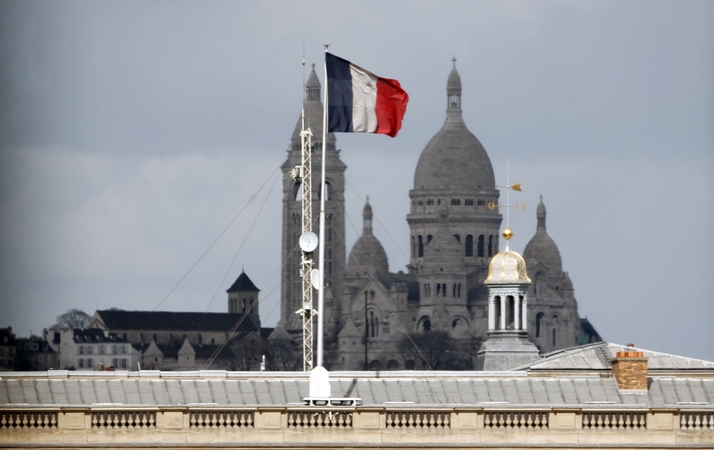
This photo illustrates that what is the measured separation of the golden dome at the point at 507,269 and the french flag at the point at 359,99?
98.2 ft

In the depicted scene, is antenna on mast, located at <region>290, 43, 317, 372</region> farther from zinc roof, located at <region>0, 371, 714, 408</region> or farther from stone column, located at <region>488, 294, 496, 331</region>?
zinc roof, located at <region>0, 371, 714, 408</region>

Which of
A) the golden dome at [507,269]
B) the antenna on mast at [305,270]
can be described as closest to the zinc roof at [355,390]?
the antenna on mast at [305,270]

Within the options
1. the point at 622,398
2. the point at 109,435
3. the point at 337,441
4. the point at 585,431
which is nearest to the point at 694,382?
the point at 622,398

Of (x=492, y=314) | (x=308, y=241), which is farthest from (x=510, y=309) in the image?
(x=308, y=241)

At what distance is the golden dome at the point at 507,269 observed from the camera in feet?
290

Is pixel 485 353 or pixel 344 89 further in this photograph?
pixel 485 353

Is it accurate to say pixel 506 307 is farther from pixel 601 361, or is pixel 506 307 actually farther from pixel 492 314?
pixel 601 361

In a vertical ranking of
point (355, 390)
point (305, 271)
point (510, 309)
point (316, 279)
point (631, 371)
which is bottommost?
point (355, 390)

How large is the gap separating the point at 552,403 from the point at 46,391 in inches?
457

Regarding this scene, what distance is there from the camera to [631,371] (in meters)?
57.9

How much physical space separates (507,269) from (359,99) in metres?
30.7

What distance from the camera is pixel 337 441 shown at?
5059 cm

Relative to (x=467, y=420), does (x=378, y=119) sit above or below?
above

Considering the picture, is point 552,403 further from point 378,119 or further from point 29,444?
point 29,444
